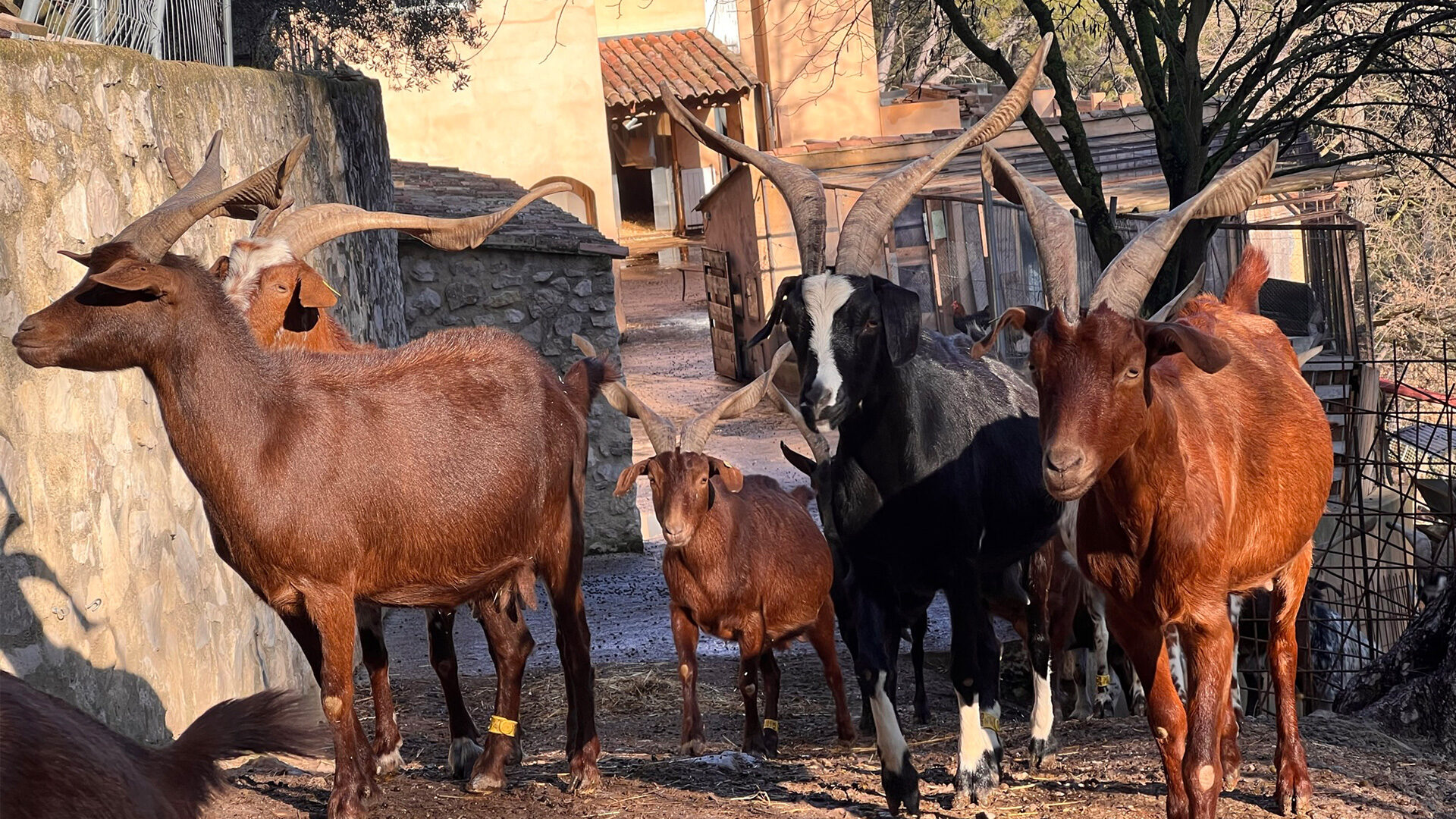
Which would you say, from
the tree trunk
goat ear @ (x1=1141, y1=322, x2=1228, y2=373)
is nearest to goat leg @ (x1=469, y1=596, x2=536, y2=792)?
goat ear @ (x1=1141, y1=322, x2=1228, y2=373)

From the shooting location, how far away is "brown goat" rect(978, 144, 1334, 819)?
4098 millimetres

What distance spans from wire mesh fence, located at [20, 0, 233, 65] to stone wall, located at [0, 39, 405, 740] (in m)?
0.43

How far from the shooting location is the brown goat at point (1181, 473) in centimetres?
410

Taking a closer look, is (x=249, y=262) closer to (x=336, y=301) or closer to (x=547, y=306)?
(x=336, y=301)

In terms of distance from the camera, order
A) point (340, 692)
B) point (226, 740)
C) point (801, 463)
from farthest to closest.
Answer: point (801, 463), point (340, 692), point (226, 740)

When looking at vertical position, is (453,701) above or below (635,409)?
below

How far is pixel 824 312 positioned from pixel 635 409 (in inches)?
85.4

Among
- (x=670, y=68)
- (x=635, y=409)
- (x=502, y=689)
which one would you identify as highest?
(x=670, y=68)

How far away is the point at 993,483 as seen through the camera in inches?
218

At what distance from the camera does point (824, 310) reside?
5.05 metres

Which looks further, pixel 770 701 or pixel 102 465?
pixel 770 701

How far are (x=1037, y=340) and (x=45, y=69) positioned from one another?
11.3ft

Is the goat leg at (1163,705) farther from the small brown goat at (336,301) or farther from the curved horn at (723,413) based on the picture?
the curved horn at (723,413)

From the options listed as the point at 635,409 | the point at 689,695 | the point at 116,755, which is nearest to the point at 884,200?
the point at 635,409
